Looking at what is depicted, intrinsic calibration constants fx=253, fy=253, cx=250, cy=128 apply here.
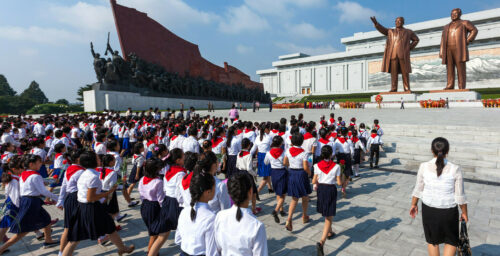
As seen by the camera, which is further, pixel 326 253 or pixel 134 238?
pixel 134 238

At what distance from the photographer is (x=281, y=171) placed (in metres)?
4.29

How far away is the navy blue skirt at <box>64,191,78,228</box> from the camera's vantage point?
2.99 metres

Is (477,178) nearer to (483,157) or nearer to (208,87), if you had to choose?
(483,157)

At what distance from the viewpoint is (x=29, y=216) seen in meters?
3.28

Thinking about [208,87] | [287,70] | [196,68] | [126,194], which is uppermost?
[287,70]

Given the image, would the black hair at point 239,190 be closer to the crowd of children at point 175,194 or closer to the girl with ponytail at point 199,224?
the crowd of children at point 175,194

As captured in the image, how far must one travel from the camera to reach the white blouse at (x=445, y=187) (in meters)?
2.50

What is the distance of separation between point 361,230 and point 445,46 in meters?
23.0

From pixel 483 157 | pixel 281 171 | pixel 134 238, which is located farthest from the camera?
pixel 483 157

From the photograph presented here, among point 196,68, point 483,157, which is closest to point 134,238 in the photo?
point 483,157

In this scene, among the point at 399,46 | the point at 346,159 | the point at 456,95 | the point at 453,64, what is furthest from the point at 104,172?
the point at 456,95

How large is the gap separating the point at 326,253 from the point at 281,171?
4.67ft

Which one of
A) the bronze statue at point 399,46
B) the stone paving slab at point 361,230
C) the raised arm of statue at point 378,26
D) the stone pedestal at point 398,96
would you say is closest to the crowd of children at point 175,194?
the stone paving slab at point 361,230

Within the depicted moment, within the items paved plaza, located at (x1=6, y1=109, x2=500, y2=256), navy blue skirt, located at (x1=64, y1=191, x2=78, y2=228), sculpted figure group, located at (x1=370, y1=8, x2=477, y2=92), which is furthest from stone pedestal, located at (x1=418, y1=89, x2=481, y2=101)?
navy blue skirt, located at (x1=64, y1=191, x2=78, y2=228)
